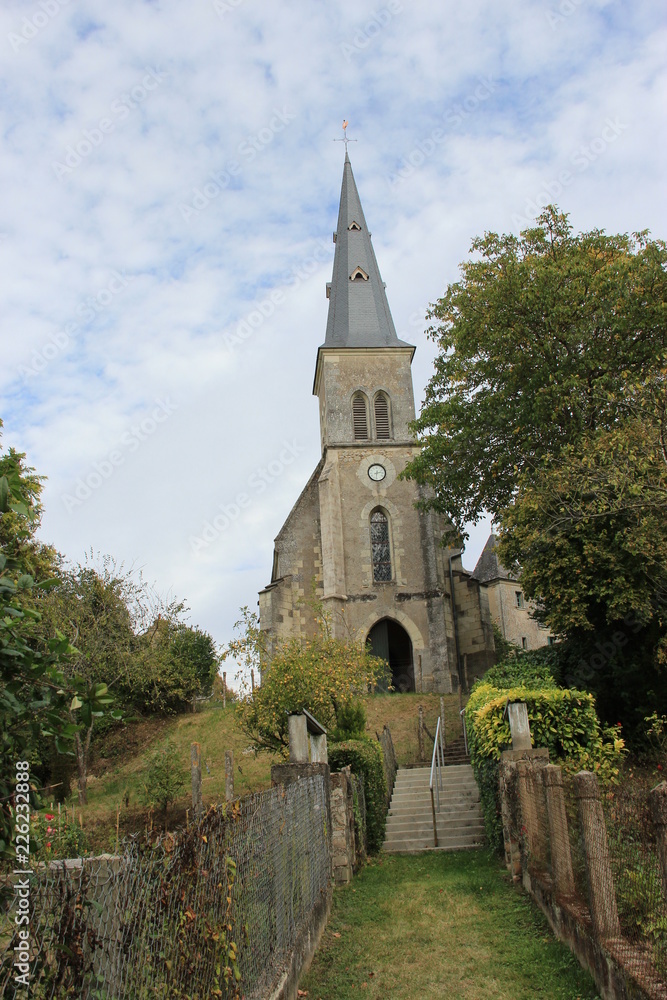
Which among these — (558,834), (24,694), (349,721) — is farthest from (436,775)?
(24,694)

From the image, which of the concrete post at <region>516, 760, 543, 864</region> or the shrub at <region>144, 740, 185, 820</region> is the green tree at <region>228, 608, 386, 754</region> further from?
the concrete post at <region>516, 760, 543, 864</region>

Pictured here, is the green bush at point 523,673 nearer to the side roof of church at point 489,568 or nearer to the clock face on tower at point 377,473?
the clock face on tower at point 377,473

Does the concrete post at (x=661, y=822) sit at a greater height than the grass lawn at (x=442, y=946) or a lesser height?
greater

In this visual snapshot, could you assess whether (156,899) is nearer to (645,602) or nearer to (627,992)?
(627,992)

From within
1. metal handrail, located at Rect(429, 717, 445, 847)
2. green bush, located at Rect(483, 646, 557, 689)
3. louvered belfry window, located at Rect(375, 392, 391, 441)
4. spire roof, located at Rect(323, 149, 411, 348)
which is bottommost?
metal handrail, located at Rect(429, 717, 445, 847)

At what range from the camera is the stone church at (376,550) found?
29172mm

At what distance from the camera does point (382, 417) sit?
32500 millimetres

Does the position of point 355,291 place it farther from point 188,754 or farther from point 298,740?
point 298,740

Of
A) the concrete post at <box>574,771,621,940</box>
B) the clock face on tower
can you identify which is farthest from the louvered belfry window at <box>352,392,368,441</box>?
the concrete post at <box>574,771,621,940</box>

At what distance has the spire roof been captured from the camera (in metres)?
33.9

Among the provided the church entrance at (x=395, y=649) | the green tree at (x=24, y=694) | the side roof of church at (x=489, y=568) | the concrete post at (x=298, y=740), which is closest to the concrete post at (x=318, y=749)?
the concrete post at (x=298, y=740)

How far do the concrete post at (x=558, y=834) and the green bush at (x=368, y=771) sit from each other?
19.4 ft

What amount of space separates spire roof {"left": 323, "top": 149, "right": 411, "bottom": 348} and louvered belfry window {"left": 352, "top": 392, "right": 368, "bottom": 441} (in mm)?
2365

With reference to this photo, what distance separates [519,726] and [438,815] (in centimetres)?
493
